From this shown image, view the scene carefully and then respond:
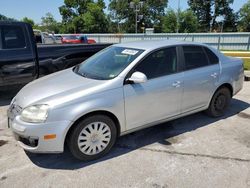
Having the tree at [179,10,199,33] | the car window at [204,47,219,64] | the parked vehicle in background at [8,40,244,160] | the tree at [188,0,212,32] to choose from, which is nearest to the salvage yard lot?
the parked vehicle in background at [8,40,244,160]

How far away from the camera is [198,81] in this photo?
4.01 metres

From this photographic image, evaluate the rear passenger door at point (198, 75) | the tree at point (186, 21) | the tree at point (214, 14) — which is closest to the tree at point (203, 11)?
the tree at point (214, 14)

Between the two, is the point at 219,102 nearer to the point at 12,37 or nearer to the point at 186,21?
the point at 12,37

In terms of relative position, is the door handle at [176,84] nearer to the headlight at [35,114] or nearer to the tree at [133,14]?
the headlight at [35,114]

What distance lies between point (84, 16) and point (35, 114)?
51.2 meters

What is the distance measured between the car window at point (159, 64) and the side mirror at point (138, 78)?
18 centimetres

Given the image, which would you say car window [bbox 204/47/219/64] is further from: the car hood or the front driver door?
the car hood

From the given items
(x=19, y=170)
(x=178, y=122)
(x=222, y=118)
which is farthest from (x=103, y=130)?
(x=222, y=118)

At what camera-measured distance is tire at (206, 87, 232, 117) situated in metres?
4.49

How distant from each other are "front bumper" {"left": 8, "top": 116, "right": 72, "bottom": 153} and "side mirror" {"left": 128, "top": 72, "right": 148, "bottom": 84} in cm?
100

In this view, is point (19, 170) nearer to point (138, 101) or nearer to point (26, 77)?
point (138, 101)

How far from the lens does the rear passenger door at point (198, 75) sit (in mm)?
3914

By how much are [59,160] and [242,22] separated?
64955 millimetres

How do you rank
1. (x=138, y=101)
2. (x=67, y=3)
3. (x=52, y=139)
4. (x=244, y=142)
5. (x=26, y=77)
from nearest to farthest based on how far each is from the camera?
(x=52, y=139) < (x=138, y=101) < (x=244, y=142) < (x=26, y=77) < (x=67, y=3)
